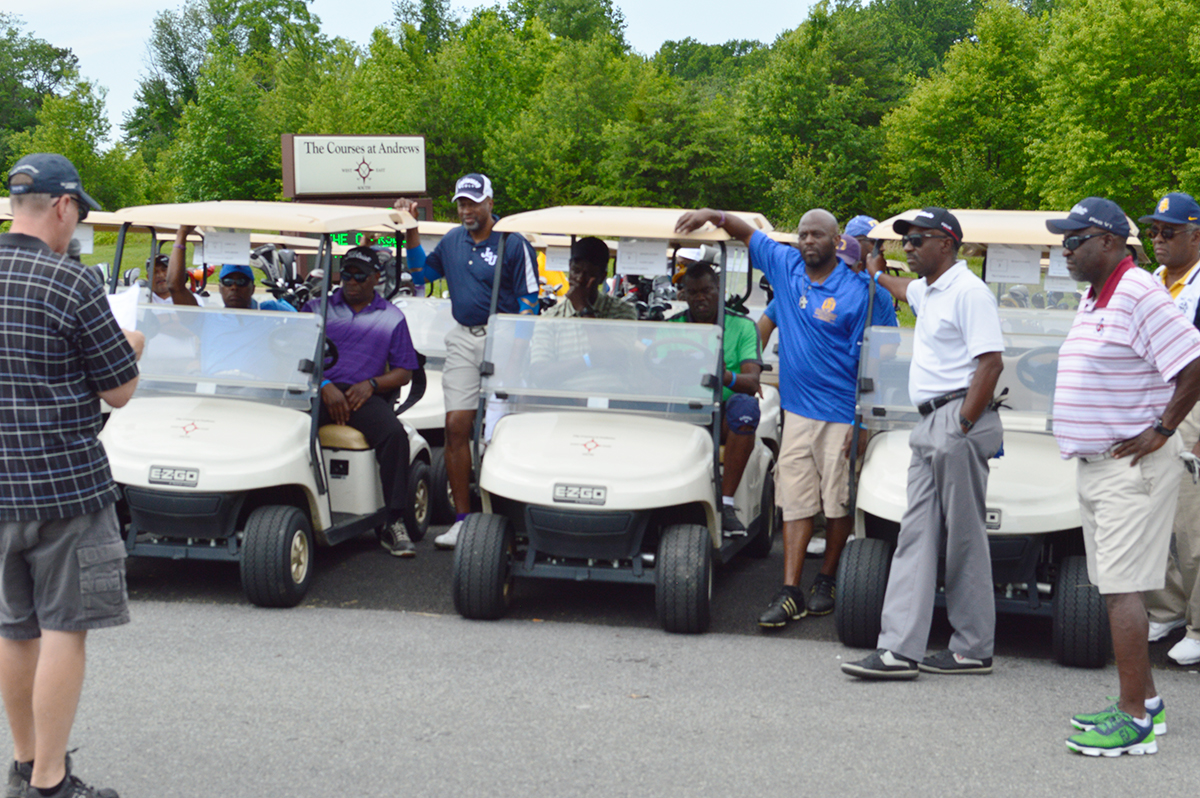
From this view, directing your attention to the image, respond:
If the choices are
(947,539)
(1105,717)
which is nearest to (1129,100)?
(947,539)

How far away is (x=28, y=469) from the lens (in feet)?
10.0

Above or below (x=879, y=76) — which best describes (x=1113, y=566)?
below

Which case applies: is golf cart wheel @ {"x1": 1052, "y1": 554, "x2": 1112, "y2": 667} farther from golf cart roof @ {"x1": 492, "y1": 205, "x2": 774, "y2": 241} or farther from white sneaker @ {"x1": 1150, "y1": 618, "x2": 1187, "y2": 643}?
golf cart roof @ {"x1": 492, "y1": 205, "x2": 774, "y2": 241}

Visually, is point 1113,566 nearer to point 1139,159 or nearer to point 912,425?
point 912,425

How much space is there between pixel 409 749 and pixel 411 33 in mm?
64848

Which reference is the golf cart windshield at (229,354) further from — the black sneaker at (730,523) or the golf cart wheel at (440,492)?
the black sneaker at (730,523)

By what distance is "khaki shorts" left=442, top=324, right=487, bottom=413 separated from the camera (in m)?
6.52

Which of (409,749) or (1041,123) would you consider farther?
(1041,123)

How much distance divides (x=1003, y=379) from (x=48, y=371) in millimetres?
3868

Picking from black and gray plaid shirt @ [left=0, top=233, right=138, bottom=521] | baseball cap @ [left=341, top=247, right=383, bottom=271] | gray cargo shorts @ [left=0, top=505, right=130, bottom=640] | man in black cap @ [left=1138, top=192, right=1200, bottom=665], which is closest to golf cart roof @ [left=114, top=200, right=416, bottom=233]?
baseball cap @ [left=341, top=247, right=383, bottom=271]

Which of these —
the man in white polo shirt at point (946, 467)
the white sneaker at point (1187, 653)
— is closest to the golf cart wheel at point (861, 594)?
the man in white polo shirt at point (946, 467)

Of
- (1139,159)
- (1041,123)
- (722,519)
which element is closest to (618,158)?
(1041,123)

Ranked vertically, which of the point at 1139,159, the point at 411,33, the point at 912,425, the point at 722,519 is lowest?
the point at 722,519

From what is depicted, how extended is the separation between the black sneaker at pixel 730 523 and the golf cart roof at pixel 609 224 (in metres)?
1.30
